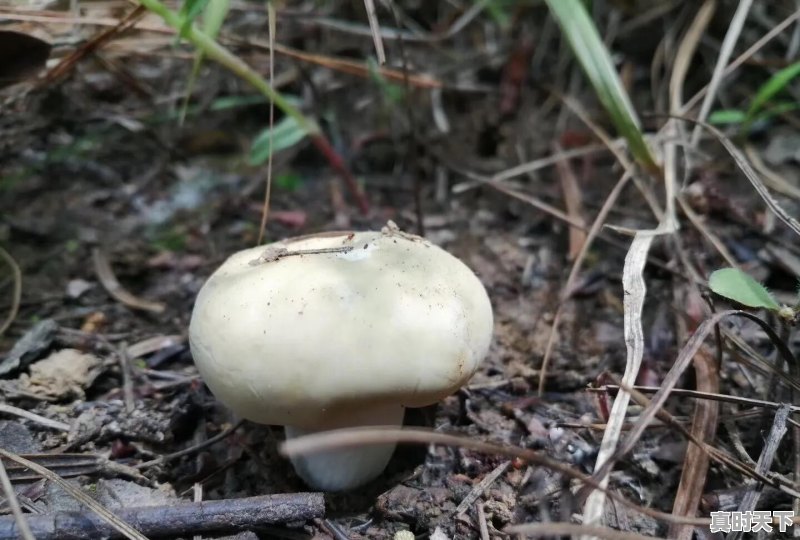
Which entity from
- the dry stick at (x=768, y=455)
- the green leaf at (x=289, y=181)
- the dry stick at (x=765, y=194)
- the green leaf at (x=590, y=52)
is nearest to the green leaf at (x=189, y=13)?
the green leaf at (x=590, y=52)

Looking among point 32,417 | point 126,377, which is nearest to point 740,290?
point 126,377

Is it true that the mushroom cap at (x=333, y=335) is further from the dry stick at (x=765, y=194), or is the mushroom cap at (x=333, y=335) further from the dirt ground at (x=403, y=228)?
the dry stick at (x=765, y=194)

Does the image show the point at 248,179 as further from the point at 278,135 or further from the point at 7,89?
the point at 7,89

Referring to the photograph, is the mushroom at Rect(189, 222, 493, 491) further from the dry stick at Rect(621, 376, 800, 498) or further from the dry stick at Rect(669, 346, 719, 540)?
the dry stick at Rect(669, 346, 719, 540)

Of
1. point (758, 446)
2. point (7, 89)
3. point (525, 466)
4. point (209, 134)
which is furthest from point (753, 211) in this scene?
point (7, 89)

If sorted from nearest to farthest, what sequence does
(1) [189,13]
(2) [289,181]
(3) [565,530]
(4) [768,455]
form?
(3) [565,530] < (4) [768,455] < (1) [189,13] < (2) [289,181]

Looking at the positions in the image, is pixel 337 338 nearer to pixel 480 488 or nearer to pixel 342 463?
pixel 342 463

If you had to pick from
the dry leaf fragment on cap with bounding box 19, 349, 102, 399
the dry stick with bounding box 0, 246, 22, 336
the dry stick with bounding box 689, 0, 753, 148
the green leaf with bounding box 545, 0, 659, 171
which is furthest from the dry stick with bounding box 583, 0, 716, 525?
the dry stick with bounding box 0, 246, 22, 336
